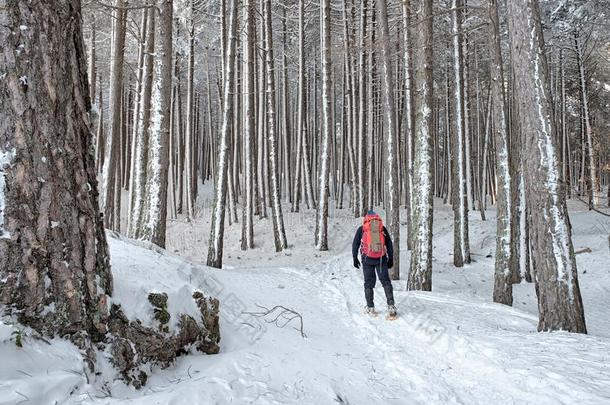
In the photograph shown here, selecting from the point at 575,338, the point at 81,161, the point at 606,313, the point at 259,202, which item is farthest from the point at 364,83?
the point at 81,161

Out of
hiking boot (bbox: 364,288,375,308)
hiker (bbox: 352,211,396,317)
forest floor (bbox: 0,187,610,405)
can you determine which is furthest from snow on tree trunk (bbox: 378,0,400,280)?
hiking boot (bbox: 364,288,375,308)

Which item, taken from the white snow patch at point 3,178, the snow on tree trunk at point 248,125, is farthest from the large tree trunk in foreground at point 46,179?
the snow on tree trunk at point 248,125

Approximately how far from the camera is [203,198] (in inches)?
1010

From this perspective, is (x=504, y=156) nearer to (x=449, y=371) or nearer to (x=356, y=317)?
(x=356, y=317)

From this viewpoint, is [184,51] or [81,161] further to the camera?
[184,51]

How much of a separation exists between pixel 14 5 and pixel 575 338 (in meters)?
5.89

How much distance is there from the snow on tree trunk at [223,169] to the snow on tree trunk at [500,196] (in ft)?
20.1

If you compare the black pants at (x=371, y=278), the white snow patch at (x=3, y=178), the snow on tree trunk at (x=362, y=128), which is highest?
the snow on tree trunk at (x=362, y=128)

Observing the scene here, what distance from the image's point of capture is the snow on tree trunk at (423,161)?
780 cm

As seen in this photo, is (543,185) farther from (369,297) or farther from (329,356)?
(329,356)

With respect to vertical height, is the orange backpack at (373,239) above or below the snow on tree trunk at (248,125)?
below

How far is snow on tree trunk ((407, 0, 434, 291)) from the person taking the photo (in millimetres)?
7797

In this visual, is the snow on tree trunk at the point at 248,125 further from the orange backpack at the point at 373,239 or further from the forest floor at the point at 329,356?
the orange backpack at the point at 373,239

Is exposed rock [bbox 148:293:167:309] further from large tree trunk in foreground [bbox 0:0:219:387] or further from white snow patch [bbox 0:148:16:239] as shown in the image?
white snow patch [bbox 0:148:16:239]
